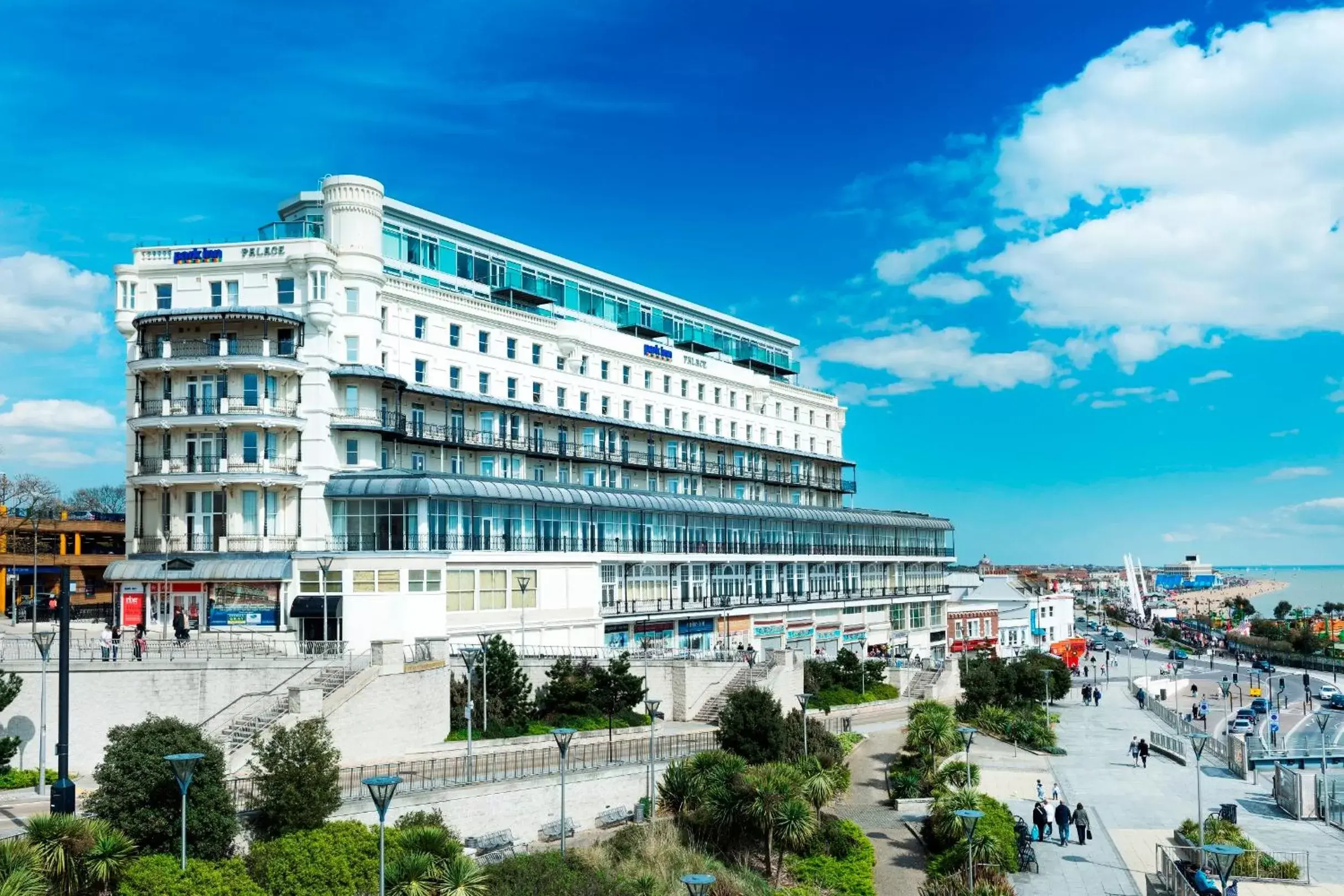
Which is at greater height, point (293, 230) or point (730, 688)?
point (293, 230)

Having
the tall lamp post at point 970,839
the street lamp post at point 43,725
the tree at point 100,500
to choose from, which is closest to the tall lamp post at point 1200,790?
the tall lamp post at point 970,839

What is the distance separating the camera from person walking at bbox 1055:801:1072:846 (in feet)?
107

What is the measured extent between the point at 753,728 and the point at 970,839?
9.86 m

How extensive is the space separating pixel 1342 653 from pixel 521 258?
9640 cm

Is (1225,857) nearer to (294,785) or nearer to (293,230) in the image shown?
(294,785)

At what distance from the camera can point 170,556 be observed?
1847 inches

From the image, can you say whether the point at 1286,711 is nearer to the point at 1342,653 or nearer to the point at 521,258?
the point at 1342,653

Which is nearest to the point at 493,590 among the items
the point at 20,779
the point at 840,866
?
the point at 20,779

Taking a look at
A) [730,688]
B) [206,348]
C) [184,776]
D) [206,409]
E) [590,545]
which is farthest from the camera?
[590,545]

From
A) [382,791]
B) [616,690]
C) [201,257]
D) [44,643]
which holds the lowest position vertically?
[616,690]

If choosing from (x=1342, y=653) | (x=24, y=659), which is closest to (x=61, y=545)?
(x=24, y=659)

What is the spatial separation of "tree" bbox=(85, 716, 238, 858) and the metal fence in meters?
2.27

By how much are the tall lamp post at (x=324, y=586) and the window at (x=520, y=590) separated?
919cm

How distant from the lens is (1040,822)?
32969 millimetres
